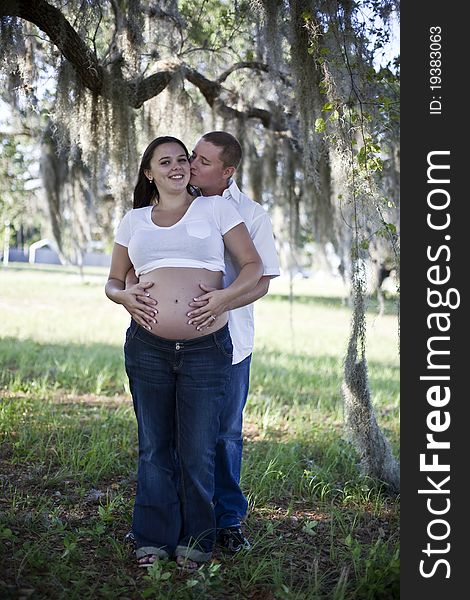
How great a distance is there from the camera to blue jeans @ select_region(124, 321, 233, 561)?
2701 mm

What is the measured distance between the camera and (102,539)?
9.82ft

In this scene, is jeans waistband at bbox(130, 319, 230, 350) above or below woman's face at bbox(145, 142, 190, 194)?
below

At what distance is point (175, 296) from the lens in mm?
2670

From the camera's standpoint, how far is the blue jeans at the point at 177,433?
270 centimetres

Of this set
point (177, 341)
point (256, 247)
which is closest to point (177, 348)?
point (177, 341)

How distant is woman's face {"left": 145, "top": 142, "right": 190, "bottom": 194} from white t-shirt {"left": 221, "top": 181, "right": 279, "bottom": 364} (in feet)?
0.97

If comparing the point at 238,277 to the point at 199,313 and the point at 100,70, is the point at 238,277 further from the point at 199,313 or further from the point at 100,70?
the point at 100,70

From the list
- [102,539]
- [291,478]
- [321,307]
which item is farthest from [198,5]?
[321,307]

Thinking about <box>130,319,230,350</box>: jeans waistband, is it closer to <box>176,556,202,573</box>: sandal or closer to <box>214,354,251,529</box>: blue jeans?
<box>214,354,251,529</box>: blue jeans

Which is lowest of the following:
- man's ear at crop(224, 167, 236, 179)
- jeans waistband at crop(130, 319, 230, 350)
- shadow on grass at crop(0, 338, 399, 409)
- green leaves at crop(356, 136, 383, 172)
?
shadow on grass at crop(0, 338, 399, 409)

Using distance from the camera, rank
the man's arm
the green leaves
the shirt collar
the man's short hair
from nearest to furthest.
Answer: the man's arm
the man's short hair
the shirt collar
the green leaves

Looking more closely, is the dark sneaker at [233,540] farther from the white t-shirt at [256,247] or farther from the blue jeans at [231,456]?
the white t-shirt at [256,247]

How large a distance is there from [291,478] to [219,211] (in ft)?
5.84

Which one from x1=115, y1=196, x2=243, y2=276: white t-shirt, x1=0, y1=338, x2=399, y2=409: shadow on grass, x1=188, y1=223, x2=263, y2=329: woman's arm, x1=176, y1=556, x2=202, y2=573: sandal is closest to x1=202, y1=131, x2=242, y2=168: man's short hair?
x1=115, y1=196, x2=243, y2=276: white t-shirt
